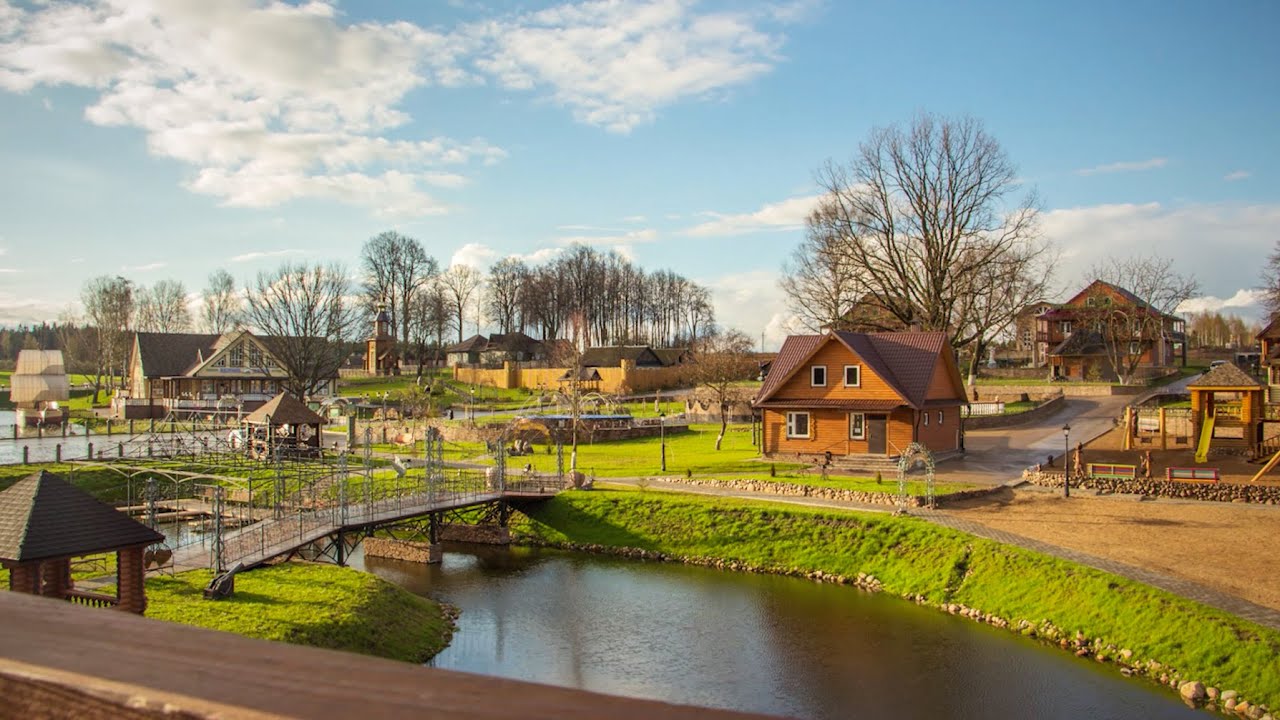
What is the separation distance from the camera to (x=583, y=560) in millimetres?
29109

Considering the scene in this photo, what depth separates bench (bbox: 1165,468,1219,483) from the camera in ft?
91.5

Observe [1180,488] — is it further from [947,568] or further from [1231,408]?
[1231,408]

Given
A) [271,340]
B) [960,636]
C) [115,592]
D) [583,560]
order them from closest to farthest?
[115,592] < [960,636] < [583,560] < [271,340]

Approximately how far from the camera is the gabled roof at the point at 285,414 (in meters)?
42.3

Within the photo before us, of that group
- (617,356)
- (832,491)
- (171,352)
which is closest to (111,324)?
(171,352)

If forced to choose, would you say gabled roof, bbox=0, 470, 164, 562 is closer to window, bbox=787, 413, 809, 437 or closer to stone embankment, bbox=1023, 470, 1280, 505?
stone embankment, bbox=1023, 470, 1280, 505

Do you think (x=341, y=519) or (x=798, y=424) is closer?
(x=341, y=519)

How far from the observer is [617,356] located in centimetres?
8512

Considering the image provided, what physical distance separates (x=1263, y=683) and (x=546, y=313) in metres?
87.5

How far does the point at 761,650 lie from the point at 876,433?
1910 cm

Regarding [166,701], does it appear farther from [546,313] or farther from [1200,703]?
[546,313]

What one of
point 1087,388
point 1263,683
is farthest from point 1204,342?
point 1263,683

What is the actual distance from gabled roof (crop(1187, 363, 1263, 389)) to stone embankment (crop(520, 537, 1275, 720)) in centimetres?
1784

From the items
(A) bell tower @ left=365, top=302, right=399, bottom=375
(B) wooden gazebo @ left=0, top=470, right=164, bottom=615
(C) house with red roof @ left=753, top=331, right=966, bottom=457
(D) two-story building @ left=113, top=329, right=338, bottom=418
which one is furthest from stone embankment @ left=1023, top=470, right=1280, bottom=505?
(A) bell tower @ left=365, top=302, right=399, bottom=375
